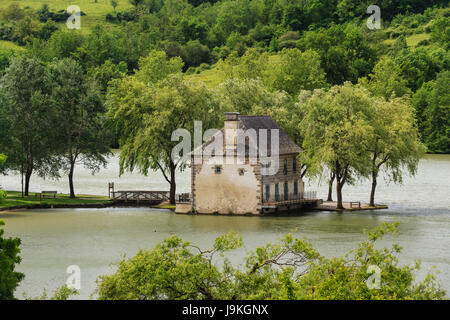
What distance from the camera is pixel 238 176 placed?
80.1m

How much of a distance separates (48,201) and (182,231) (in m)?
20.9

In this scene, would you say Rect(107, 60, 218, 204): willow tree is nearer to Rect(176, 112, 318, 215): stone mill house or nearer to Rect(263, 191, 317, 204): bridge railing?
Rect(176, 112, 318, 215): stone mill house

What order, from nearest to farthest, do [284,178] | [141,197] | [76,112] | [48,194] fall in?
[284,178] < [141,197] < [76,112] < [48,194]

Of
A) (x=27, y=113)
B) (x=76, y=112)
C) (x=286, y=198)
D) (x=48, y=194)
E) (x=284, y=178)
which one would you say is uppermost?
(x=76, y=112)

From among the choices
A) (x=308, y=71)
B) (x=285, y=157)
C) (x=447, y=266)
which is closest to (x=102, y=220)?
(x=285, y=157)

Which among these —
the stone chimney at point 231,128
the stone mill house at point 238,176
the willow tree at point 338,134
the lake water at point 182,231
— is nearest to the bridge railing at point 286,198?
the stone mill house at point 238,176

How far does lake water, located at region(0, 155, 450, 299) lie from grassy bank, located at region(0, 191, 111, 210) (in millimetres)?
1803

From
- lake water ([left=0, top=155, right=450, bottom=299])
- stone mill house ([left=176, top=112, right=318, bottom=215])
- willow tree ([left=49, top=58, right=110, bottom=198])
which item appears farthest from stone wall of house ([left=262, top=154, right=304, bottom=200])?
willow tree ([left=49, top=58, right=110, bottom=198])

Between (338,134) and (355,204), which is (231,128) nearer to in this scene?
(338,134)

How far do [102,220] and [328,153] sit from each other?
19.9m

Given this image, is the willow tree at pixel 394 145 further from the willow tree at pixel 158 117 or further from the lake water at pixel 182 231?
the willow tree at pixel 158 117

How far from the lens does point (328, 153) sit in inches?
3194

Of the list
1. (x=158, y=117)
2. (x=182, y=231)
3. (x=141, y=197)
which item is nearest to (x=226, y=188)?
(x=182, y=231)
